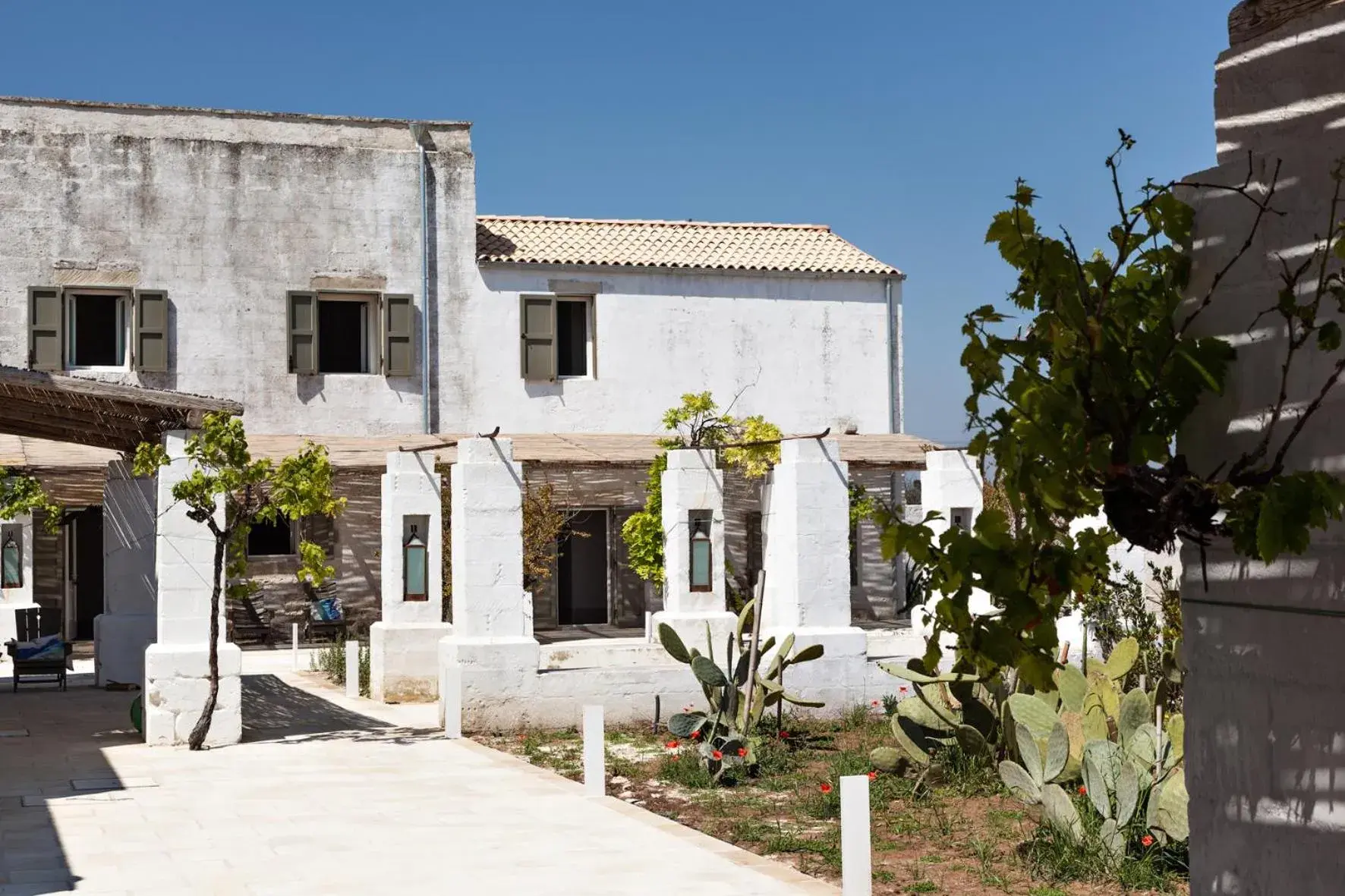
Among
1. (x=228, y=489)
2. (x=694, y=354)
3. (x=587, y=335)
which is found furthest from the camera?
(x=694, y=354)

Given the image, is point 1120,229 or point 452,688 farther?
point 452,688

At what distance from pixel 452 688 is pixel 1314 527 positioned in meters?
12.1

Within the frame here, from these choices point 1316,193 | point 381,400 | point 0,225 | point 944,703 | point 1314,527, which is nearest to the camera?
point 1314,527

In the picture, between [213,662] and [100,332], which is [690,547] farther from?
[100,332]

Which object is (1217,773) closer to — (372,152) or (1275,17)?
(1275,17)

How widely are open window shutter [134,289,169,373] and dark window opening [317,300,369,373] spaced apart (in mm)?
2530

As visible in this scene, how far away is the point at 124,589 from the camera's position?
61.1 feet

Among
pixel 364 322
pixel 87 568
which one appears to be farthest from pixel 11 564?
pixel 364 322

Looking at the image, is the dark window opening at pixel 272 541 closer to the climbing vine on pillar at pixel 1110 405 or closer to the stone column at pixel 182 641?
the stone column at pixel 182 641

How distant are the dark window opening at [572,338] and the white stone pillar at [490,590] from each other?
38.1ft

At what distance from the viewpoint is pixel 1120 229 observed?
2836 millimetres

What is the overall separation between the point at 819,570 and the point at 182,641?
19.7 ft

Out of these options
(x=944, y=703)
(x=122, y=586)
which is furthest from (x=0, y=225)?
(x=944, y=703)

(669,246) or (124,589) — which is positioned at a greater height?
(669,246)
